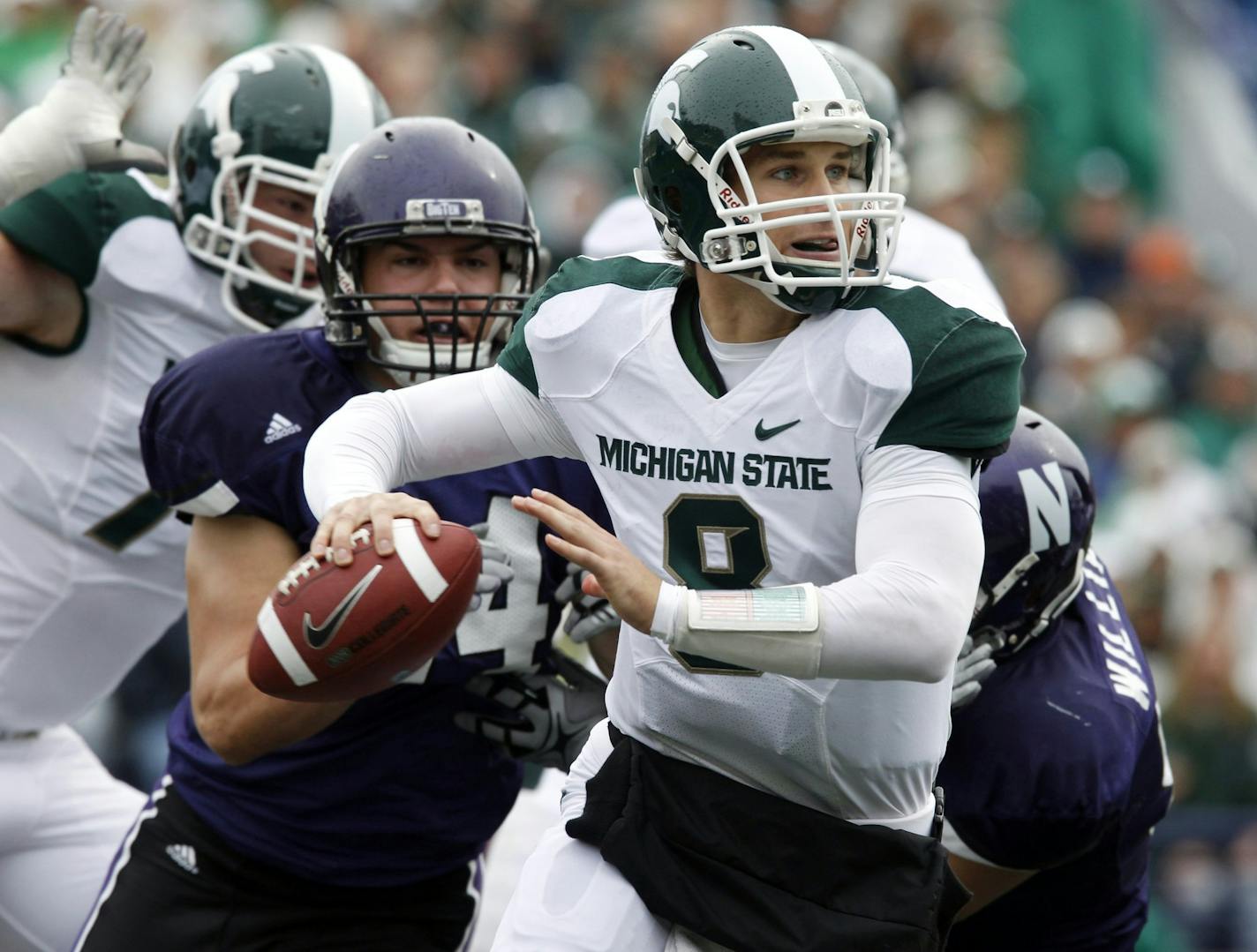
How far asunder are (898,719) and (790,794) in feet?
0.63

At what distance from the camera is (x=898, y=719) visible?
8.30 ft

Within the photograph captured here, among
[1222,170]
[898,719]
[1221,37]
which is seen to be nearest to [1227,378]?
[1222,170]

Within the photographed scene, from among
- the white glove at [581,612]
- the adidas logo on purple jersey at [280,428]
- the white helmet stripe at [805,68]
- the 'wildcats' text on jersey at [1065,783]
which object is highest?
the white helmet stripe at [805,68]

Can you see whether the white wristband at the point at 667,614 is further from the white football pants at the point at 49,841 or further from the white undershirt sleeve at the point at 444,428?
the white football pants at the point at 49,841

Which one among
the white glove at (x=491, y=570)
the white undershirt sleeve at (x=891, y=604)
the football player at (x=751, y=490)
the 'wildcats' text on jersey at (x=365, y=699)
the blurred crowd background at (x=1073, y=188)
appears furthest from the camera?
the blurred crowd background at (x=1073, y=188)

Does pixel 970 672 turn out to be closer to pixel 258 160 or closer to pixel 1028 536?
pixel 1028 536

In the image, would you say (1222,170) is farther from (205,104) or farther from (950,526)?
(950,526)

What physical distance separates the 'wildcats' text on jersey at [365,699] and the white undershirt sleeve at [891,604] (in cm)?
87

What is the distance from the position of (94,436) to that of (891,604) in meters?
2.03

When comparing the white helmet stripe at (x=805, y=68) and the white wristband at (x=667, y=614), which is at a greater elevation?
the white helmet stripe at (x=805, y=68)

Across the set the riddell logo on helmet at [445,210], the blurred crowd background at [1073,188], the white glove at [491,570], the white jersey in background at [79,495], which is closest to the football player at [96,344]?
the white jersey in background at [79,495]

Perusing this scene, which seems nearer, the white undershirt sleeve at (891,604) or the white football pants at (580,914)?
the white undershirt sleeve at (891,604)

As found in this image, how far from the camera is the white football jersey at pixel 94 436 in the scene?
→ 3715 mm

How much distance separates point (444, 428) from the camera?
2.71 m
